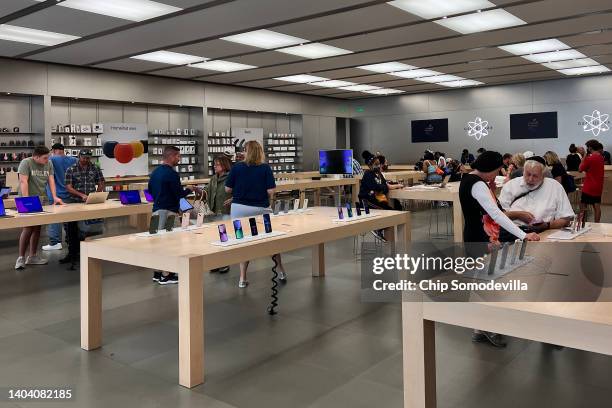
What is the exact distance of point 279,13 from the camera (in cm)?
709

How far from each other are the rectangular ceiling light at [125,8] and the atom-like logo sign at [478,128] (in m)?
11.4

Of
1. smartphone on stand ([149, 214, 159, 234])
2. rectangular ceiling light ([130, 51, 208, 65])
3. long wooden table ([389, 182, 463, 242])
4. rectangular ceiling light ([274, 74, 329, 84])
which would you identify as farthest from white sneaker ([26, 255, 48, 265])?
rectangular ceiling light ([274, 74, 329, 84])

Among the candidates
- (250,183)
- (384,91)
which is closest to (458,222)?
(250,183)

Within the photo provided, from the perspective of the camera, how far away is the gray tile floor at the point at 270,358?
2863 mm

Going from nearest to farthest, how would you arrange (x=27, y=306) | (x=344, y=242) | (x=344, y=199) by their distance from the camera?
(x=27, y=306)
(x=344, y=242)
(x=344, y=199)

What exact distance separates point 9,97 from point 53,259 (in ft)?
17.3

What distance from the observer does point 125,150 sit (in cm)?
1223

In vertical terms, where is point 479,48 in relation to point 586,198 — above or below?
above

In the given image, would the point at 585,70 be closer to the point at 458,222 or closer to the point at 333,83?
the point at 333,83

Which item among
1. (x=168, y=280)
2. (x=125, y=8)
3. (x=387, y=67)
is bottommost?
(x=168, y=280)

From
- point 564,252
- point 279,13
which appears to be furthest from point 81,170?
point 564,252

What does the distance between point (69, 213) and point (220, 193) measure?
1.66 meters

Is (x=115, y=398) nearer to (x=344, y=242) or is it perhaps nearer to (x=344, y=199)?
(x=344, y=242)

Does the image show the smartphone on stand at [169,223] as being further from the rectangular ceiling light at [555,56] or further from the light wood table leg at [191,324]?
the rectangular ceiling light at [555,56]
